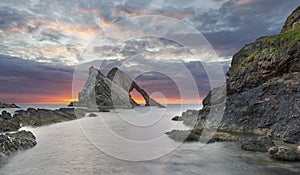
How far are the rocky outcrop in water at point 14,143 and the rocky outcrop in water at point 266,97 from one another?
31188 millimetres

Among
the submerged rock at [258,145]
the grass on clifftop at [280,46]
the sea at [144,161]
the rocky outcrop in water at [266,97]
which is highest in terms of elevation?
the grass on clifftop at [280,46]

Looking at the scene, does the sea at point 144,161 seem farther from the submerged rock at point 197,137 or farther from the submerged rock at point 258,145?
the submerged rock at point 197,137

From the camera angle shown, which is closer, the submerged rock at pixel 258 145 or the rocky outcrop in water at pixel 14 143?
the rocky outcrop in water at pixel 14 143

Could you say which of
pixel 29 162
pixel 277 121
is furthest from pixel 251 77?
pixel 29 162

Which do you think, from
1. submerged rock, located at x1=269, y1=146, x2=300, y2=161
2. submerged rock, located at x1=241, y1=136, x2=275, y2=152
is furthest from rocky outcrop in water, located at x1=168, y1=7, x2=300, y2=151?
submerged rock, located at x1=269, y1=146, x2=300, y2=161

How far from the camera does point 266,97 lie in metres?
37.0

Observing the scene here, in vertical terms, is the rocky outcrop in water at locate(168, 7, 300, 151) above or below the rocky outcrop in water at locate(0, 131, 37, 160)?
above

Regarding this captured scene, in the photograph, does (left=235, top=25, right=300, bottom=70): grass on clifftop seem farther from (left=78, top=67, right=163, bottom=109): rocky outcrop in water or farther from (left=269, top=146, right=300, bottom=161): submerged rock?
(left=78, top=67, right=163, bottom=109): rocky outcrop in water

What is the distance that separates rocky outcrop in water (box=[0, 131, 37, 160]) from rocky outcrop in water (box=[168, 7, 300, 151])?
31.2m

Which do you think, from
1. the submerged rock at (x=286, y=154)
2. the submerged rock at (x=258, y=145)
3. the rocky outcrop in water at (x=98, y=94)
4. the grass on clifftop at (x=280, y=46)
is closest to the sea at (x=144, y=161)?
the submerged rock at (x=286, y=154)

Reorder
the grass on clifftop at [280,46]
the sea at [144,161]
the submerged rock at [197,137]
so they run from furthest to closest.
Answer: the grass on clifftop at [280,46] < the submerged rock at [197,137] < the sea at [144,161]

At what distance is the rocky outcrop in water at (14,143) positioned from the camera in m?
22.1

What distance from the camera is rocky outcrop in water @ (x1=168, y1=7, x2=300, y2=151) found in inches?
1237

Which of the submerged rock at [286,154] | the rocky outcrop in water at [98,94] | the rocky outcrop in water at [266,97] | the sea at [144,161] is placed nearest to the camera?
the sea at [144,161]
